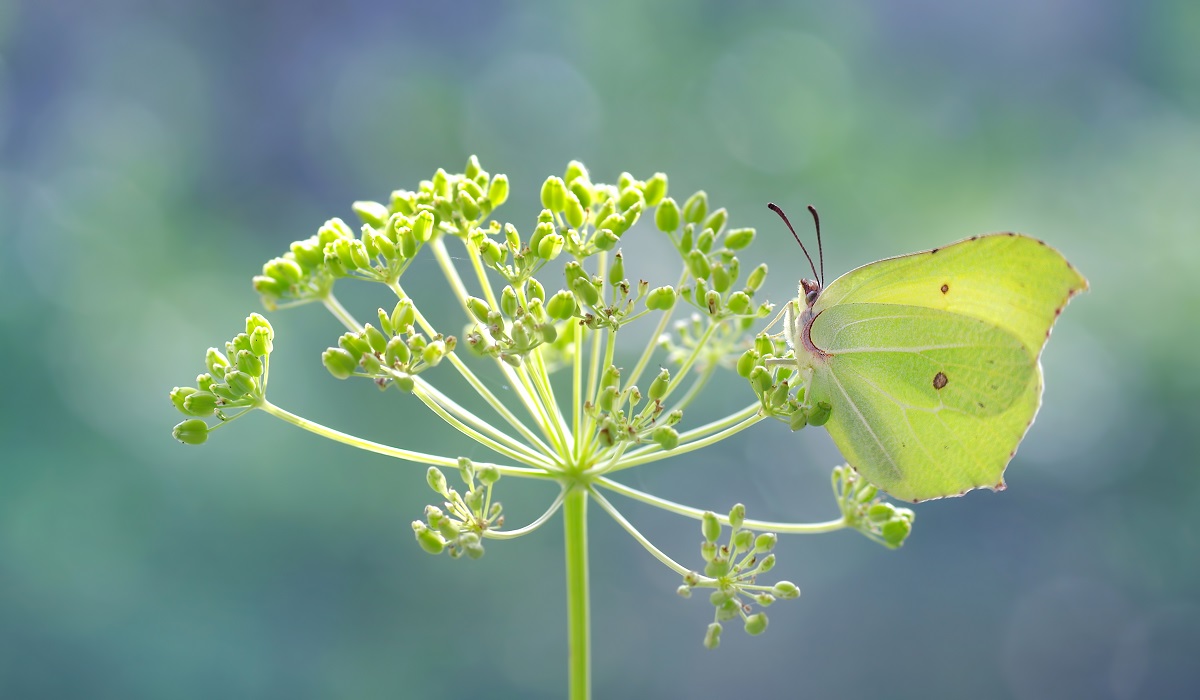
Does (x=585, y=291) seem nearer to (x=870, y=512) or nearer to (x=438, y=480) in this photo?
(x=438, y=480)

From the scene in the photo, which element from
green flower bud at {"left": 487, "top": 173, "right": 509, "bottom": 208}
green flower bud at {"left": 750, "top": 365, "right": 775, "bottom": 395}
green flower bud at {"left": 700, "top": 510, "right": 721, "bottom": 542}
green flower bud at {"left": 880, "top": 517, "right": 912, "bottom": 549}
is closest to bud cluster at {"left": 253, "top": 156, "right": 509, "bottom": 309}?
green flower bud at {"left": 487, "top": 173, "right": 509, "bottom": 208}

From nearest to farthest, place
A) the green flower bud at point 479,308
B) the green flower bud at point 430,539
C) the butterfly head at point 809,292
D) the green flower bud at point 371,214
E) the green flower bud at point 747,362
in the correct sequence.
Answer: the green flower bud at point 430,539, the green flower bud at point 479,308, the green flower bud at point 747,362, the green flower bud at point 371,214, the butterfly head at point 809,292

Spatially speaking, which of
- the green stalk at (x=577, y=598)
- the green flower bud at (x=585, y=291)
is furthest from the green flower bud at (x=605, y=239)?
the green stalk at (x=577, y=598)

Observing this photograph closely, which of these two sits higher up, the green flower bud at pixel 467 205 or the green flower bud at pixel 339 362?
the green flower bud at pixel 467 205

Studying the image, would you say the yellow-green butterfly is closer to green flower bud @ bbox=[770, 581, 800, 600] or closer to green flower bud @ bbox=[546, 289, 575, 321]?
green flower bud @ bbox=[770, 581, 800, 600]

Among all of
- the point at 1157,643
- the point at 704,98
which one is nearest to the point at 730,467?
the point at 704,98

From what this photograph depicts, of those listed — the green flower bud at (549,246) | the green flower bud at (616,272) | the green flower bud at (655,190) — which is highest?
the green flower bud at (655,190)

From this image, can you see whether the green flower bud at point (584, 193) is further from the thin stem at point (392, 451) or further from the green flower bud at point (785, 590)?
the green flower bud at point (785, 590)
